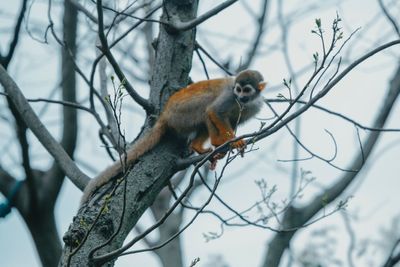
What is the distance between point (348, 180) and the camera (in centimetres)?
503

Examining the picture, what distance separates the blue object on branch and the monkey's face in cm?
165

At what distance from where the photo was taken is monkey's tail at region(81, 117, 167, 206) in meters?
3.53

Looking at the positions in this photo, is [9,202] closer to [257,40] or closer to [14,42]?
[14,42]

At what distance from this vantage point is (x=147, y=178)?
3.43 metres

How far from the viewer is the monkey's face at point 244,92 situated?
16.1 ft

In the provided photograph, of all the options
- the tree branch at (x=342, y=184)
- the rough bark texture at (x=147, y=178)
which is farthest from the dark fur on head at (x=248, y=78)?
the rough bark texture at (x=147, y=178)

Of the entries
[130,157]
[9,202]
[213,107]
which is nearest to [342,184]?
[213,107]

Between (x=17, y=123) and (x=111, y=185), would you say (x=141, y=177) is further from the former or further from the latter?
(x=17, y=123)

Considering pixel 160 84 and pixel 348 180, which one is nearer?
pixel 160 84

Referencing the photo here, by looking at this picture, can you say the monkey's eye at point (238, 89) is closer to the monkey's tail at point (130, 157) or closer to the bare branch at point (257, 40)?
the bare branch at point (257, 40)

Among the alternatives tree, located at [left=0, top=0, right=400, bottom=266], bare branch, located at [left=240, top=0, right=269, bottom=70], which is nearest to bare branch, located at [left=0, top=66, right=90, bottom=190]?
tree, located at [left=0, top=0, right=400, bottom=266]

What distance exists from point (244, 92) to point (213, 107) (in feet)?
0.87

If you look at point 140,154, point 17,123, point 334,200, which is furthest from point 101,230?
point 334,200

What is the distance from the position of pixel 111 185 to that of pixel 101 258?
2.67 ft
